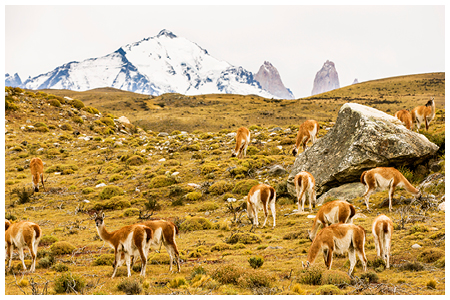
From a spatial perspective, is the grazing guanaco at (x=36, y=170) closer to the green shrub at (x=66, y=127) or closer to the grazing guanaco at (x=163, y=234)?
the grazing guanaco at (x=163, y=234)

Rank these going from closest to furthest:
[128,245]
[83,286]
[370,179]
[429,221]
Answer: [83,286] < [128,245] < [429,221] < [370,179]

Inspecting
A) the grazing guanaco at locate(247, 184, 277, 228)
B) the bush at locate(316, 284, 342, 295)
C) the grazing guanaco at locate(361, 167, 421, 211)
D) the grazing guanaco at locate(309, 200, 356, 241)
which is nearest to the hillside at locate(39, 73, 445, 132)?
the grazing guanaco at locate(361, 167, 421, 211)

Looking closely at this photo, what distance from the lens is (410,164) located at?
1521 cm

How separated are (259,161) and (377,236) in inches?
618

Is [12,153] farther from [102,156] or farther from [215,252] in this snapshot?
[215,252]

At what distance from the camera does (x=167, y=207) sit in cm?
1927

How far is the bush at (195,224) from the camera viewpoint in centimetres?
1461

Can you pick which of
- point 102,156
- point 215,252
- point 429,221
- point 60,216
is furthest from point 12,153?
point 429,221

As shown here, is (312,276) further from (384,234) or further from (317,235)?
(384,234)

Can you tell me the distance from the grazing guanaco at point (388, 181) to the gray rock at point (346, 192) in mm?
1544

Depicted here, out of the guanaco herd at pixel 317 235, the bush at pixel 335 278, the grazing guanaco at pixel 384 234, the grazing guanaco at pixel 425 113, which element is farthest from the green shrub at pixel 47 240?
the grazing guanaco at pixel 425 113

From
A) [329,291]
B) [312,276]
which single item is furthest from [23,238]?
[329,291]

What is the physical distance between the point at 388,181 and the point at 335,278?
721 cm

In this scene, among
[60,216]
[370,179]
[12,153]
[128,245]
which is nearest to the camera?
[128,245]
